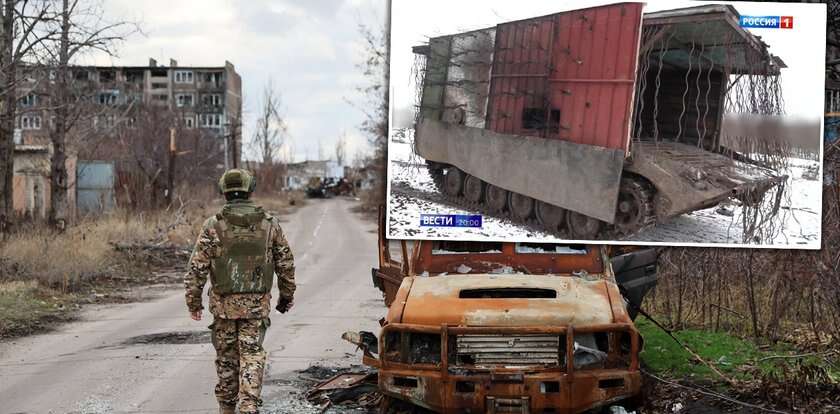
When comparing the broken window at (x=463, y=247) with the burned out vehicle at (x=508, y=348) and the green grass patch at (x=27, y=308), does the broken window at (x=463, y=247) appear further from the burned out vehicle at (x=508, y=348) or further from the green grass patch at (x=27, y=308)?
the green grass patch at (x=27, y=308)

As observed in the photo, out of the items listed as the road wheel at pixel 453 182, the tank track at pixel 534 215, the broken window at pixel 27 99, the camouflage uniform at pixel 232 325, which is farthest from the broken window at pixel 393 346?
the broken window at pixel 27 99

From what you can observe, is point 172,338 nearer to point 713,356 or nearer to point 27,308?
point 27,308

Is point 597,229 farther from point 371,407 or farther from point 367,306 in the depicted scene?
point 367,306

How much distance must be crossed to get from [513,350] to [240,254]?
6.01 ft

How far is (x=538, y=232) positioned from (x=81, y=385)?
379 centimetres

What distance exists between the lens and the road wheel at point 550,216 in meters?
7.13

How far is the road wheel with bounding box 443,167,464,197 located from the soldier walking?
5.58 feet

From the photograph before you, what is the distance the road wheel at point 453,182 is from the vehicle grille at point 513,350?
70.6 inches

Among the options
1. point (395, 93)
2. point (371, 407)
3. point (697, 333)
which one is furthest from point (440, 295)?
point (697, 333)

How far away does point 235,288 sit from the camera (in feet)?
19.8

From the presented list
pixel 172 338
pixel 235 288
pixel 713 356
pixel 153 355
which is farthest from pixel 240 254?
pixel 172 338

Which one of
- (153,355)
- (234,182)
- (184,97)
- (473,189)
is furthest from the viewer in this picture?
(184,97)

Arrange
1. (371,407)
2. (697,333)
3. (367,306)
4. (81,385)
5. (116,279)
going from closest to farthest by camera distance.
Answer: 1. (371,407)
2. (81,385)
3. (697,333)
4. (367,306)
5. (116,279)

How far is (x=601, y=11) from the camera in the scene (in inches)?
271
